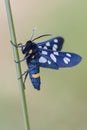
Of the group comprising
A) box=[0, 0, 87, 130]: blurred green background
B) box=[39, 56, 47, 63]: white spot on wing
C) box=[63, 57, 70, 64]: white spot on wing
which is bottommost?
box=[0, 0, 87, 130]: blurred green background

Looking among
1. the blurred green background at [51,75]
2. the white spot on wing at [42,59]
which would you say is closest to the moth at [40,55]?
the white spot on wing at [42,59]

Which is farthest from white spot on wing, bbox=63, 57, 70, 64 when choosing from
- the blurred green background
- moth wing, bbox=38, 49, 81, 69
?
the blurred green background

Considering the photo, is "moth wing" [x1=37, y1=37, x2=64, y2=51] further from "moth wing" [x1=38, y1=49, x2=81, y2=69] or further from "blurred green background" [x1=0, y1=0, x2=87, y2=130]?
"blurred green background" [x1=0, y1=0, x2=87, y2=130]

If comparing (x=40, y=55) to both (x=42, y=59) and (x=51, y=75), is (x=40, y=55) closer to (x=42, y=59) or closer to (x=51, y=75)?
(x=42, y=59)

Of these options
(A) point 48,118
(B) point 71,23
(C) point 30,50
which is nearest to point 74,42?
(B) point 71,23

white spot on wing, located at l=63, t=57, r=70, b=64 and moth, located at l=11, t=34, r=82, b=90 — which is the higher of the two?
white spot on wing, located at l=63, t=57, r=70, b=64

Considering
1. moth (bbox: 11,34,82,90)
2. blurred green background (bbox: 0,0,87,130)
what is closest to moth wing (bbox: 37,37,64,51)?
moth (bbox: 11,34,82,90)

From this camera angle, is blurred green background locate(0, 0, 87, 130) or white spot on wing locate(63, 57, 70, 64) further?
blurred green background locate(0, 0, 87, 130)

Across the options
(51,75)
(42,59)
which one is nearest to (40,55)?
(42,59)
